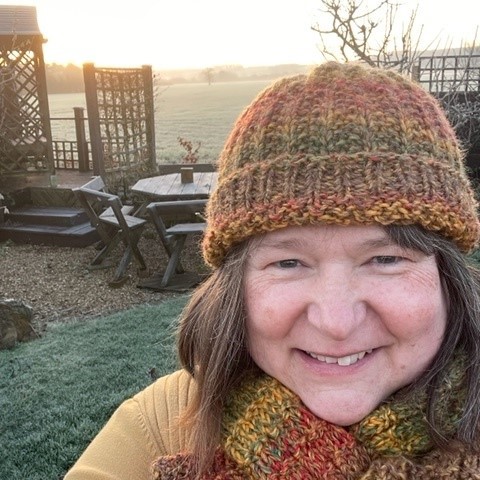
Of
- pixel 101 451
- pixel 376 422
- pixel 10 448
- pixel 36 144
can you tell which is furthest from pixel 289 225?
pixel 36 144

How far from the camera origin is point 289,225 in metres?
1.12

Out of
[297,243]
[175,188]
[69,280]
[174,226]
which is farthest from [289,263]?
[175,188]

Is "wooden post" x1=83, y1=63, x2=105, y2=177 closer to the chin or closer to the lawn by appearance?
the lawn

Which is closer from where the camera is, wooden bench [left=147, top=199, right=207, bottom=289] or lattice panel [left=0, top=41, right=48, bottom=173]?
wooden bench [left=147, top=199, right=207, bottom=289]

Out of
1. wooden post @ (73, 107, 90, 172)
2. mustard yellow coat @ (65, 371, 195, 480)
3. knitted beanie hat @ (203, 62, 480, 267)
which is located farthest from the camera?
wooden post @ (73, 107, 90, 172)

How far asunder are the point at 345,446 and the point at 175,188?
25.5 ft

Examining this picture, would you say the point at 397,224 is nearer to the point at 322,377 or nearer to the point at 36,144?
the point at 322,377

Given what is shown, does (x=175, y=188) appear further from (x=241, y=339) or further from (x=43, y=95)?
(x=241, y=339)

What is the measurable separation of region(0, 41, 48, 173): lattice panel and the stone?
20.5ft

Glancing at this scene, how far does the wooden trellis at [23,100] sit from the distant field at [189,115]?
2.79 meters

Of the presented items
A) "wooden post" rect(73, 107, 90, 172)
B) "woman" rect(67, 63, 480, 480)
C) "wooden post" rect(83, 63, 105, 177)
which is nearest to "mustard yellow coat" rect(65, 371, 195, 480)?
"woman" rect(67, 63, 480, 480)

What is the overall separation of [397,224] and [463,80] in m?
10.4

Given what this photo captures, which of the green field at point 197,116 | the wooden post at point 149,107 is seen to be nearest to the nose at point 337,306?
the wooden post at point 149,107

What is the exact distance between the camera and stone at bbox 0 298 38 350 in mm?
5793
